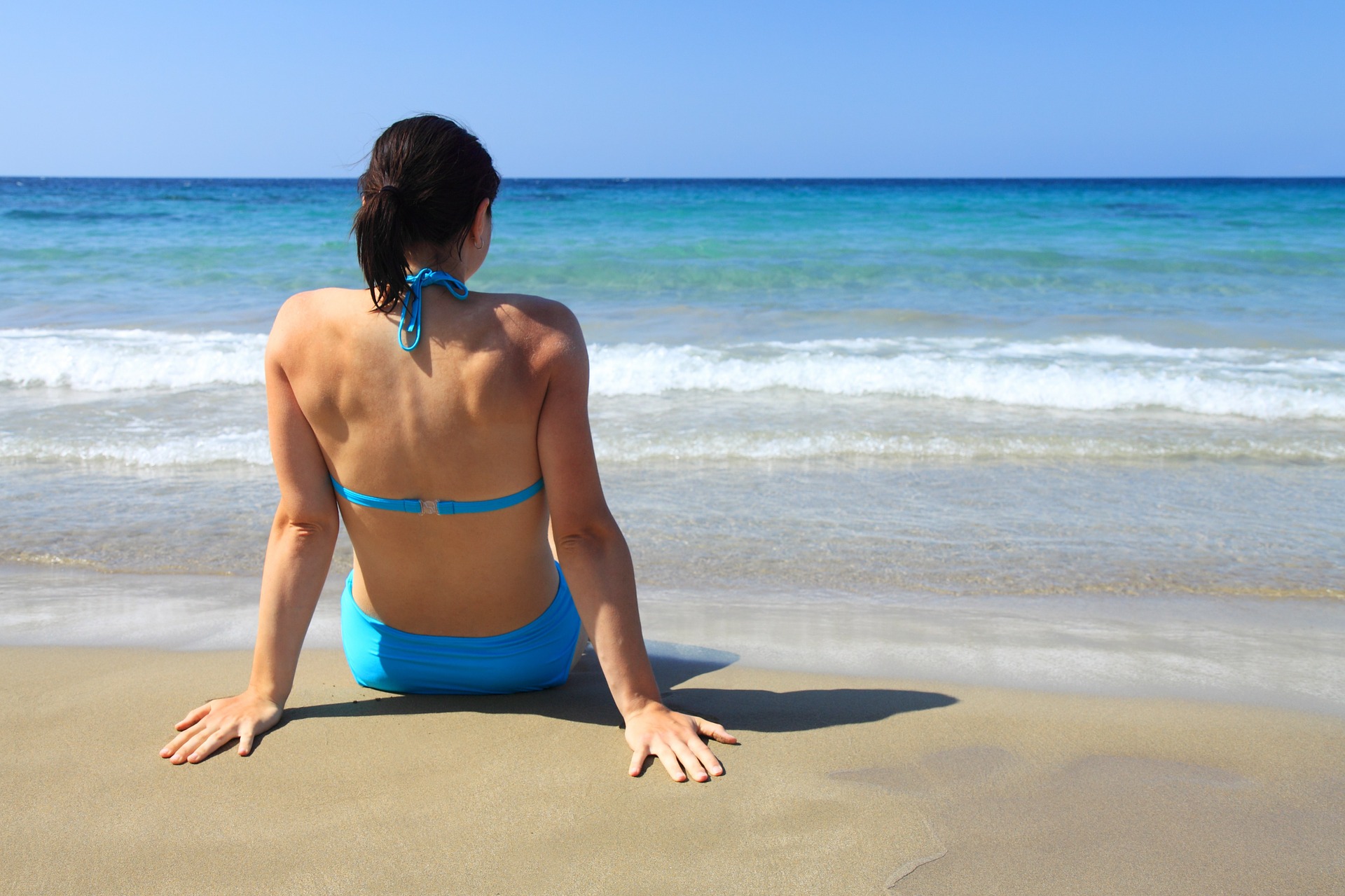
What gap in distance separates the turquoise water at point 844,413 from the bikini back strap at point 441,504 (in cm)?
144

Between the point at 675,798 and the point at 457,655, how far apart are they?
0.63m

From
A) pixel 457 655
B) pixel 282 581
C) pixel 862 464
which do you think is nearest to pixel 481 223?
pixel 282 581

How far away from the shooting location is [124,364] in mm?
6957

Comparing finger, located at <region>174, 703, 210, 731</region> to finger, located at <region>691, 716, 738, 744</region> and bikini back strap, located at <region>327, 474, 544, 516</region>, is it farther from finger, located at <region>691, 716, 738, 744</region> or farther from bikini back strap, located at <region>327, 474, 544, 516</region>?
finger, located at <region>691, 716, 738, 744</region>

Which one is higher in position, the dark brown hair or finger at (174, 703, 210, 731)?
the dark brown hair

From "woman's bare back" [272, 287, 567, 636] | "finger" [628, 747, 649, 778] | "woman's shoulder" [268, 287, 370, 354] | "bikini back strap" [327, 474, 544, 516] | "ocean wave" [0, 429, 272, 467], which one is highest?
"woman's shoulder" [268, 287, 370, 354]

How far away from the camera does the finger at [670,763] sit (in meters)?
1.79

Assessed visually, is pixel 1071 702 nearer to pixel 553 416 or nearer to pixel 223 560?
pixel 553 416

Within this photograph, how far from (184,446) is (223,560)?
167cm

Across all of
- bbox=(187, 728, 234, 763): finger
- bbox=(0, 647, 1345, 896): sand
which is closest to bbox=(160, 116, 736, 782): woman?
bbox=(187, 728, 234, 763): finger

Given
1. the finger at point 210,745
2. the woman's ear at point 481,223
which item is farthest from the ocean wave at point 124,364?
the woman's ear at point 481,223

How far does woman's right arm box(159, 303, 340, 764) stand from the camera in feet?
6.19

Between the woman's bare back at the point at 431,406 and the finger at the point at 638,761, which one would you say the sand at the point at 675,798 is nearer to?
the finger at the point at 638,761

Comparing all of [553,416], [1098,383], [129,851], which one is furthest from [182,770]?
[1098,383]
